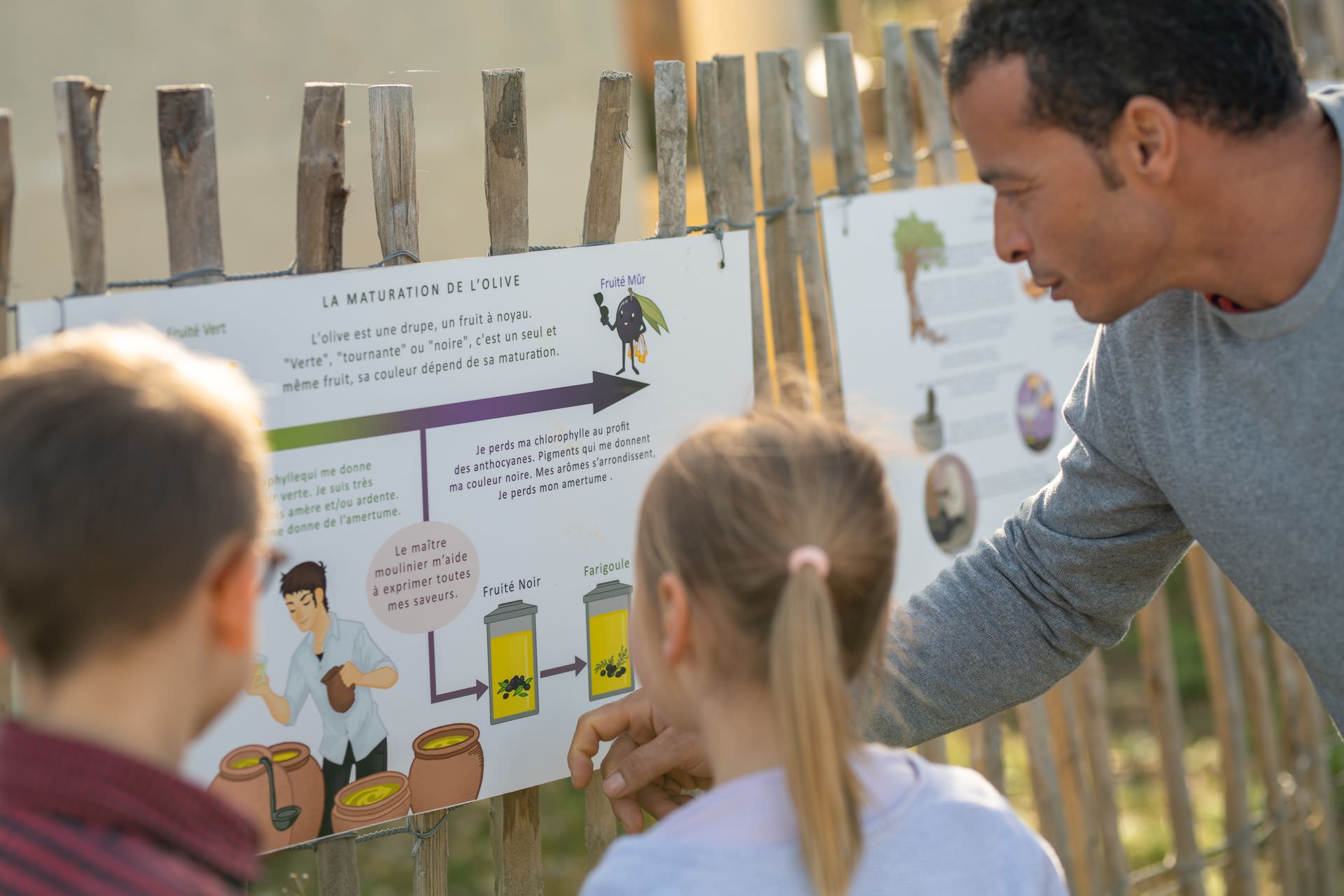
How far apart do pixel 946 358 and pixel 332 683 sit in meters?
1.60

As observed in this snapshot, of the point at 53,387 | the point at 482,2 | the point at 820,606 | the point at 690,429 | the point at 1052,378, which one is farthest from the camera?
the point at 482,2

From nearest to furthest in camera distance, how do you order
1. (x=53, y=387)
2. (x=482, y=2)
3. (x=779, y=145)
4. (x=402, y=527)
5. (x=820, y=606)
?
(x=53, y=387)
(x=820, y=606)
(x=402, y=527)
(x=779, y=145)
(x=482, y=2)

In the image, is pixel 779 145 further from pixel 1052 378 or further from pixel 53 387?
pixel 53 387

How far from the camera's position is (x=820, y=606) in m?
1.37

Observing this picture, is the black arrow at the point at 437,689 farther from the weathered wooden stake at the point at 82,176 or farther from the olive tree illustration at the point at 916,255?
the olive tree illustration at the point at 916,255

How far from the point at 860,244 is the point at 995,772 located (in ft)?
4.78

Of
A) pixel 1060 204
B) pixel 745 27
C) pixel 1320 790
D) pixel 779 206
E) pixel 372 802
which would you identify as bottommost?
pixel 1320 790

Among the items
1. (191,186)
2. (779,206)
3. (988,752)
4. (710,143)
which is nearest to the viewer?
(191,186)

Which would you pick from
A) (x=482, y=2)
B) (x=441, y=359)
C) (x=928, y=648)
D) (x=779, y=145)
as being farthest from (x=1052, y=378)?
(x=482, y=2)

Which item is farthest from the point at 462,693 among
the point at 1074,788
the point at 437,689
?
the point at 1074,788

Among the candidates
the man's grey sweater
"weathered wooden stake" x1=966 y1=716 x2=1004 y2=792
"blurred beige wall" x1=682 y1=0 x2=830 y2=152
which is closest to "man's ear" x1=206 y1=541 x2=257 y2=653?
the man's grey sweater

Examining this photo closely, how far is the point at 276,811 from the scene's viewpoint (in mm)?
1928

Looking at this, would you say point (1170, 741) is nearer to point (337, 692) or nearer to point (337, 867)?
point (337, 867)

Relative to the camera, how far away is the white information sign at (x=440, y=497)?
188 centimetres
